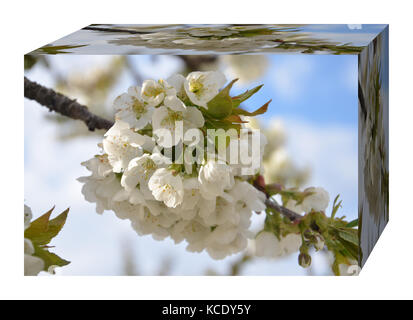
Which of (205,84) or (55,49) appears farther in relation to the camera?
(55,49)

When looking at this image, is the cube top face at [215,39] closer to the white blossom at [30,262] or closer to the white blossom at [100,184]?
the white blossom at [100,184]

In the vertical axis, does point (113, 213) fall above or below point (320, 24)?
below

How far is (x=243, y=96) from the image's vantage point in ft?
5.35

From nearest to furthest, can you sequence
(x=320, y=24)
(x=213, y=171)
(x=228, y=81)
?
1. (x=213, y=171)
2. (x=228, y=81)
3. (x=320, y=24)

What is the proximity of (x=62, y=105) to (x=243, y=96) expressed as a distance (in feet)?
1.23

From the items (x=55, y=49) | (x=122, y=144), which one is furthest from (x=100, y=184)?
(x=55, y=49)

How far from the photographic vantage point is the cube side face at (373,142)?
1719 mm

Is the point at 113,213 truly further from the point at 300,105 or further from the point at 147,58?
the point at 300,105

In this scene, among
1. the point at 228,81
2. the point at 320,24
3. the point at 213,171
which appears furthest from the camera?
the point at 320,24

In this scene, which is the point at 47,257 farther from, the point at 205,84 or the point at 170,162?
the point at 205,84

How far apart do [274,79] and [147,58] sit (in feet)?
0.87

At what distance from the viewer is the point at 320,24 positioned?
6.48ft

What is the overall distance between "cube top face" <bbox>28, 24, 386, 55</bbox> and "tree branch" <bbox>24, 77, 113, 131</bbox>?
8 cm

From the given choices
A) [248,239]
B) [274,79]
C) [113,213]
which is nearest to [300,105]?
[274,79]
